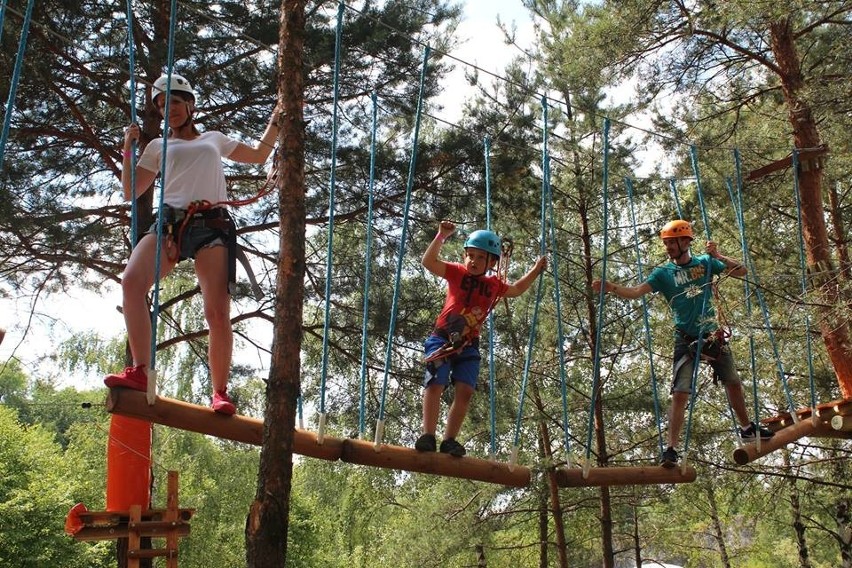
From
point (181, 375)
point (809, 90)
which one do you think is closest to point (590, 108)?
point (809, 90)

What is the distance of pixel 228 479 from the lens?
17047mm

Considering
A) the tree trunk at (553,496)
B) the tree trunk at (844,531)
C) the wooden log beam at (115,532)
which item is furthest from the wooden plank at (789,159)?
the tree trunk at (844,531)

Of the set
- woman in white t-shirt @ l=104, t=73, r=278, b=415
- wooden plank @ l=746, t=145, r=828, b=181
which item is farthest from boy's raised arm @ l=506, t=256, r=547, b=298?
wooden plank @ l=746, t=145, r=828, b=181

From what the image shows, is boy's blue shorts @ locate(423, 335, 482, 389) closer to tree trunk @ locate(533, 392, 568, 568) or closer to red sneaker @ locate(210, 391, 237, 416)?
red sneaker @ locate(210, 391, 237, 416)

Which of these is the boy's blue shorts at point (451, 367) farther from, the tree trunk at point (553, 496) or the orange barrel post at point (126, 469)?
the tree trunk at point (553, 496)

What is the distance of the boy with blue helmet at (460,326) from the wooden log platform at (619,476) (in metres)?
0.64

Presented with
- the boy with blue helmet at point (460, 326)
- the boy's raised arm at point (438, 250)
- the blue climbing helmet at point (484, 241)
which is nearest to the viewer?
the boy's raised arm at point (438, 250)

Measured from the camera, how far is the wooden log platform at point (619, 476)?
151 inches

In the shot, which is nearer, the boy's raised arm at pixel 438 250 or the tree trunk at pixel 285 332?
the tree trunk at pixel 285 332

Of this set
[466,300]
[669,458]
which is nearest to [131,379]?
[466,300]

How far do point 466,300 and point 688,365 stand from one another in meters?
1.40

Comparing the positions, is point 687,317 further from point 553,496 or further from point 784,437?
point 553,496

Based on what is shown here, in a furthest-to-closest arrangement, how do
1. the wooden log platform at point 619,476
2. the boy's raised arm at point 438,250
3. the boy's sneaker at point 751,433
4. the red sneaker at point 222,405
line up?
the boy's sneaker at point 751,433 < the wooden log platform at point 619,476 < the boy's raised arm at point 438,250 < the red sneaker at point 222,405

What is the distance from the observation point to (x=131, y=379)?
8.79 ft
